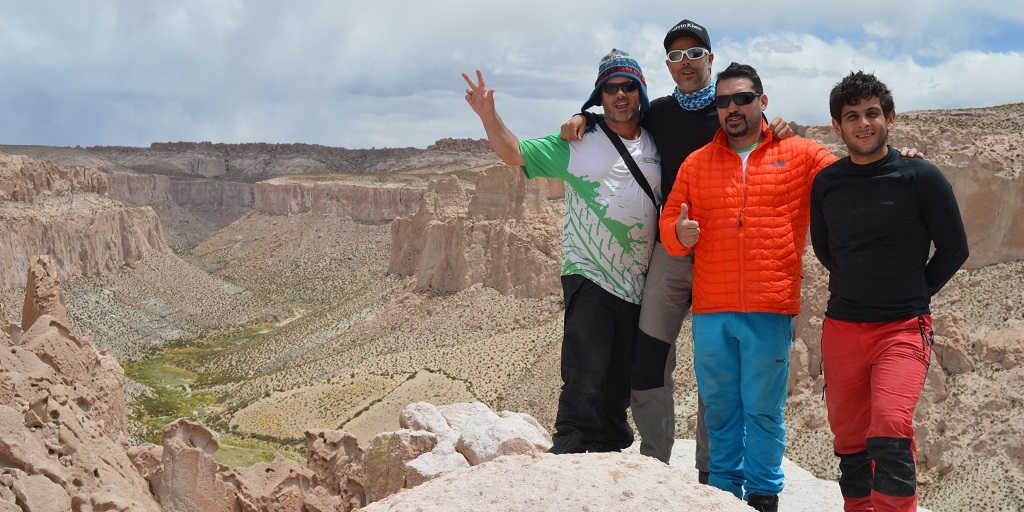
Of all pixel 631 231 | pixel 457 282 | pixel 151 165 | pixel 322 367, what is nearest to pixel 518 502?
pixel 631 231

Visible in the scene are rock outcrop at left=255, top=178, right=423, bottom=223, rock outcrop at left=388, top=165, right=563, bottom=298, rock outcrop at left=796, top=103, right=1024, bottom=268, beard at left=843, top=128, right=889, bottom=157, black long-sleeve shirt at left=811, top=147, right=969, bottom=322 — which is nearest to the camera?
black long-sleeve shirt at left=811, top=147, right=969, bottom=322

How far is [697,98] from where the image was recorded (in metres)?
6.89

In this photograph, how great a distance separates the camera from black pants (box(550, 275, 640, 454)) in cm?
689

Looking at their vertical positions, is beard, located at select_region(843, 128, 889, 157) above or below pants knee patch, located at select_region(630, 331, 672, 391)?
above

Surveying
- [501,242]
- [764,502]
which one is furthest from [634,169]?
[501,242]

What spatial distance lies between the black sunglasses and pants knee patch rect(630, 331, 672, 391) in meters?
2.03

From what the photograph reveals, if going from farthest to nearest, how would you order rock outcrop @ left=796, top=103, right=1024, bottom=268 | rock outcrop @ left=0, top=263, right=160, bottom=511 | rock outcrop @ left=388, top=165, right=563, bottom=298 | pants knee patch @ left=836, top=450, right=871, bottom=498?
rock outcrop @ left=388, top=165, right=563, bottom=298
rock outcrop @ left=796, top=103, right=1024, bottom=268
rock outcrop @ left=0, top=263, right=160, bottom=511
pants knee patch @ left=836, top=450, right=871, bottom=498

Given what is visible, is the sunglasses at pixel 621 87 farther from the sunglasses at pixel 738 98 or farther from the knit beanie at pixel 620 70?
the sunglasses at pixel 738 98

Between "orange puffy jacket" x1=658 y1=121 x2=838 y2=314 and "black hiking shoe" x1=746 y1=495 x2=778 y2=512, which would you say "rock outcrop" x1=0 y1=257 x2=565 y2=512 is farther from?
"orange puffy jacket" x1=658 y1=121 x2=838 y2=314

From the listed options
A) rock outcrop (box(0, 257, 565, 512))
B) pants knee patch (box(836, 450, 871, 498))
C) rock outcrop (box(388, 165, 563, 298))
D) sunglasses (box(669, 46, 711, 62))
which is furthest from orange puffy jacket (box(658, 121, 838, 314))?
rock outcrop (box(388, 165, 563, 298))

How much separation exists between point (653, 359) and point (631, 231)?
1070 millimetres

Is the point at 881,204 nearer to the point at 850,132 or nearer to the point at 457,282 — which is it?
the point at 850,132

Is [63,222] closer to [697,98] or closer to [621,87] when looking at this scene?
[621,87]

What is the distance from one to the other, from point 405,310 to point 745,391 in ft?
127
